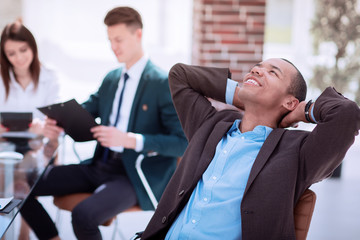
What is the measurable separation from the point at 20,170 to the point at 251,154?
44.7 inches

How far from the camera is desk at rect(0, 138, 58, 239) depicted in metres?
1.65

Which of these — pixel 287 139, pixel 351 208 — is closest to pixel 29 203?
pixel 287 139

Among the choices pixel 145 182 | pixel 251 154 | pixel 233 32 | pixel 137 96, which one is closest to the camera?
pixel 251 154

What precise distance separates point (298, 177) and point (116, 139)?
1054 millimetres

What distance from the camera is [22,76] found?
10.0 feet

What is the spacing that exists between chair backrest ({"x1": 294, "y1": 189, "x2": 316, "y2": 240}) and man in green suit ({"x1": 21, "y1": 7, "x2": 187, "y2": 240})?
0.95m

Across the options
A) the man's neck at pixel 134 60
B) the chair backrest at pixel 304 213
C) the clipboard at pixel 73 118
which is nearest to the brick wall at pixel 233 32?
the man's neck at pixel 134 60

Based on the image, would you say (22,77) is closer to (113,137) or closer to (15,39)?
(15,39)

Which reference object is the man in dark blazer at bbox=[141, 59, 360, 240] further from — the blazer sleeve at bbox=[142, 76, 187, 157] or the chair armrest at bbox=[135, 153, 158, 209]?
the chair armrest at bbox=[135, 153, 158, 209]

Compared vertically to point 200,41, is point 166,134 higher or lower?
lower

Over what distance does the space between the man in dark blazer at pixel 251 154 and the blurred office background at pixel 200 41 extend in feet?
5.74

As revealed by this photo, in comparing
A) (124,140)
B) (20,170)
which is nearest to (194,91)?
(124,140)

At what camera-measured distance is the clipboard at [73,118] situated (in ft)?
7.31

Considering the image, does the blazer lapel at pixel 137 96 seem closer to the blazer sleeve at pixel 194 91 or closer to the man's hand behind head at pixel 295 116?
the blazer sleeve at pixel 194 91
